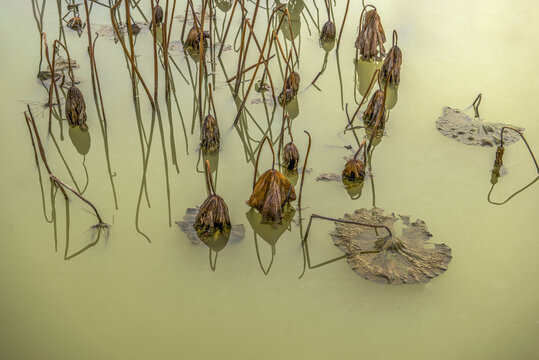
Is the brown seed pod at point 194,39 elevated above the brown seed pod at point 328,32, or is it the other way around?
the brown seed pod at point 328,32

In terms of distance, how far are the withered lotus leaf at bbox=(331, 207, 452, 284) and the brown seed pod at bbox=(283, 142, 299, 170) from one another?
38 centimetres

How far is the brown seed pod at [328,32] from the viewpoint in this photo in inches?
140

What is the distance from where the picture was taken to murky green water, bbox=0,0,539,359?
5.79 feet

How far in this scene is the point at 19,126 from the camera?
2.64 m

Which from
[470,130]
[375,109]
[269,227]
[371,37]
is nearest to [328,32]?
[371,37]

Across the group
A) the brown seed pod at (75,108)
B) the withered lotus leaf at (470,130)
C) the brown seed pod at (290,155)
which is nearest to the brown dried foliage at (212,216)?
the brown seed pod at (290,155)

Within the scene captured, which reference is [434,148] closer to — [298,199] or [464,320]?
[298,199]

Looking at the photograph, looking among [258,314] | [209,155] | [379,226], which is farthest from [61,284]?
[379,226]

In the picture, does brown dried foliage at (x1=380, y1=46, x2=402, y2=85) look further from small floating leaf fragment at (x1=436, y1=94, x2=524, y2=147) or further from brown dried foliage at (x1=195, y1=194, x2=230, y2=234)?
brown dried foliage at (x1=195, y1=194, x2=230, y2=234)

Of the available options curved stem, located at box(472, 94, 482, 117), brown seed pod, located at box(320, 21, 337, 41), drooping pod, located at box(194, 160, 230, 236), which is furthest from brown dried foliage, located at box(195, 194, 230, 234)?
brown seed pod, located at box(320, 21, 337, 41)

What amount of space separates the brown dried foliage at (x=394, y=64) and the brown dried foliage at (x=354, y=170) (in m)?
0.94

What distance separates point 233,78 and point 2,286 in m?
1.70

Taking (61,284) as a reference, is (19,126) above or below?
above

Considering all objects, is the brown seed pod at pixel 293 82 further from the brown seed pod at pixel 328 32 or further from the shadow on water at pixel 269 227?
the shadow on water at pixel 269 227
